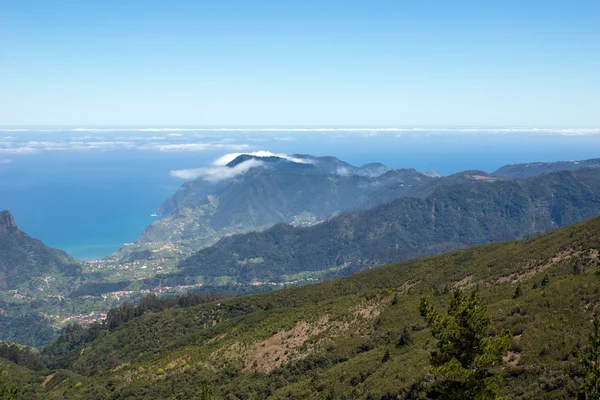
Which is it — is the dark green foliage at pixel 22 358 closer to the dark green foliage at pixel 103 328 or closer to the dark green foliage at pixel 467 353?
the dark green foliage at pixel 103 328

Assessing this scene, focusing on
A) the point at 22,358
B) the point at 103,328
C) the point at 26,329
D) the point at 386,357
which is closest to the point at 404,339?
the point at 386,357

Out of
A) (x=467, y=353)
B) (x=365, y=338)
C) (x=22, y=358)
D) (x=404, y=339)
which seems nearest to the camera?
(x=467, y=353)

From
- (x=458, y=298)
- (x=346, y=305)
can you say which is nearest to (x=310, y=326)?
(x=346, y=305)

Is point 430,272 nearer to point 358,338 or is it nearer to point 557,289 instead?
point 358,338

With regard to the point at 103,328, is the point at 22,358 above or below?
above

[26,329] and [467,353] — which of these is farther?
[26,329]

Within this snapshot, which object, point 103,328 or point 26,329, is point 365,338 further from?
point 26,329

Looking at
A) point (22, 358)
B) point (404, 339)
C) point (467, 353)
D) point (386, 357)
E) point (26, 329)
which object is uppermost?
point (467, 353)
